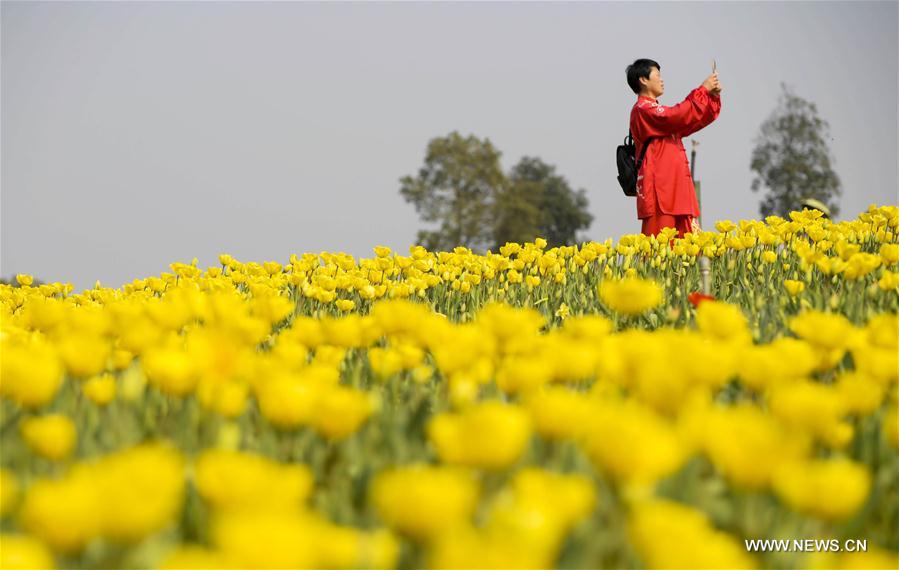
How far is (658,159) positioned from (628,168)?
1.58ft

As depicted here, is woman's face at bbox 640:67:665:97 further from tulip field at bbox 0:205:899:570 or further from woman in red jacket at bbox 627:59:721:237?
tulip field at bbox 0:205:899:570

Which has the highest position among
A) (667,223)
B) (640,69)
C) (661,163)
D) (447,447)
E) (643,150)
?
(640,69)

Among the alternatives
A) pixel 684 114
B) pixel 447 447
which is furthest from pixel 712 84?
pixel 447 447

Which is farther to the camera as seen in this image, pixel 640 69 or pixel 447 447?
pixel 640 69

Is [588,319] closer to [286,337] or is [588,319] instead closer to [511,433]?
[286,337]

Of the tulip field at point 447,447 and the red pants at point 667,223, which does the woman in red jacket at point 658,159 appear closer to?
the red pants at point 667,223

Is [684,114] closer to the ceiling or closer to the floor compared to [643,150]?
closer to the ceiling

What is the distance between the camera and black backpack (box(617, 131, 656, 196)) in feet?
33.3

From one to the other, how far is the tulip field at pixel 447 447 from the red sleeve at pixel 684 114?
6640 millimetres

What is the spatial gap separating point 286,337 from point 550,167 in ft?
212

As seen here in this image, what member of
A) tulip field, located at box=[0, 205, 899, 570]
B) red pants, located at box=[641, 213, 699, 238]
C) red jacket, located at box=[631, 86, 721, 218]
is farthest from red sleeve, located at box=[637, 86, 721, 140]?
tulip field, located at box=[0, 205, 899, 570]

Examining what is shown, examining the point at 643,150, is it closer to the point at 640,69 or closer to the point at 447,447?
the point at 640,69

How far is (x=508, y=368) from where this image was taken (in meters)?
2.13

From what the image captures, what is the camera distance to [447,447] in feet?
4.81
